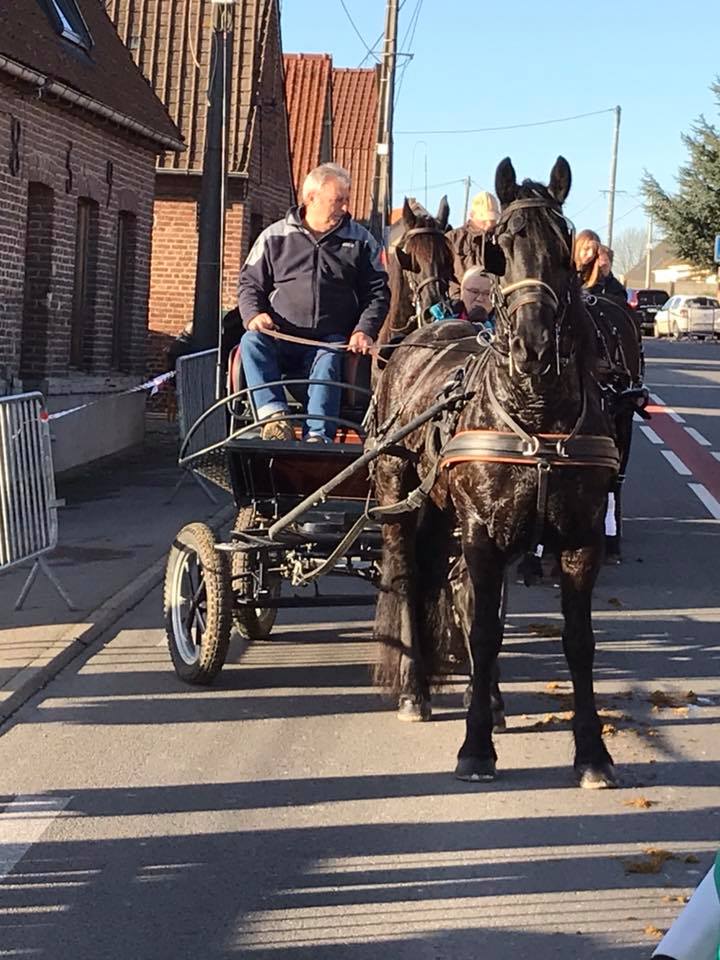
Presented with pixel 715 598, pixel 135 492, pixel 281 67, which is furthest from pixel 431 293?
pixel 281 67

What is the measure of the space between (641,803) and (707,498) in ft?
36.3

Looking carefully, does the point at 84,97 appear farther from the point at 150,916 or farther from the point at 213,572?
the point at 150,916

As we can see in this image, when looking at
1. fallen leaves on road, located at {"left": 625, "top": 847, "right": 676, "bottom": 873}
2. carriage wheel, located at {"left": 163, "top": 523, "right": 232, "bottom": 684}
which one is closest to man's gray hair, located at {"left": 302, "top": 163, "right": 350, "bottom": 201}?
carriage wheel, located at {"left": 163, "top": 523, "right": 232, "bottom": 684}

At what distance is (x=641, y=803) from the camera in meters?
6.46

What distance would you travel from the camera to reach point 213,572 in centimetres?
818

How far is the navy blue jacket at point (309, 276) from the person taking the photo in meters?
9.21

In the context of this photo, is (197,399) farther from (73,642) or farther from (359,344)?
(359,344)

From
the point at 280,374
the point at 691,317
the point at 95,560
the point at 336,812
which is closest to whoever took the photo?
the point at 336,812

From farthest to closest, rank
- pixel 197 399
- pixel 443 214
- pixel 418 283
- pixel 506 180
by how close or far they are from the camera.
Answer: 1. pixel 197 399
2. pixel 443 214
3. pixel 418 283
4. pixel 506 180

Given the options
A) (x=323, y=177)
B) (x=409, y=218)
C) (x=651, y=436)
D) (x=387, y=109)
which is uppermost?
(x=387, y=109)

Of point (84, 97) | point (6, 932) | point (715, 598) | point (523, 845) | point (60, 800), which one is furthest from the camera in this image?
point (84, 97)

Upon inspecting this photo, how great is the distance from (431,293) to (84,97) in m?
9.12

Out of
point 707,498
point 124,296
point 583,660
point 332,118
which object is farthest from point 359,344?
point 332,118

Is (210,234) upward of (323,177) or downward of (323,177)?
downward
